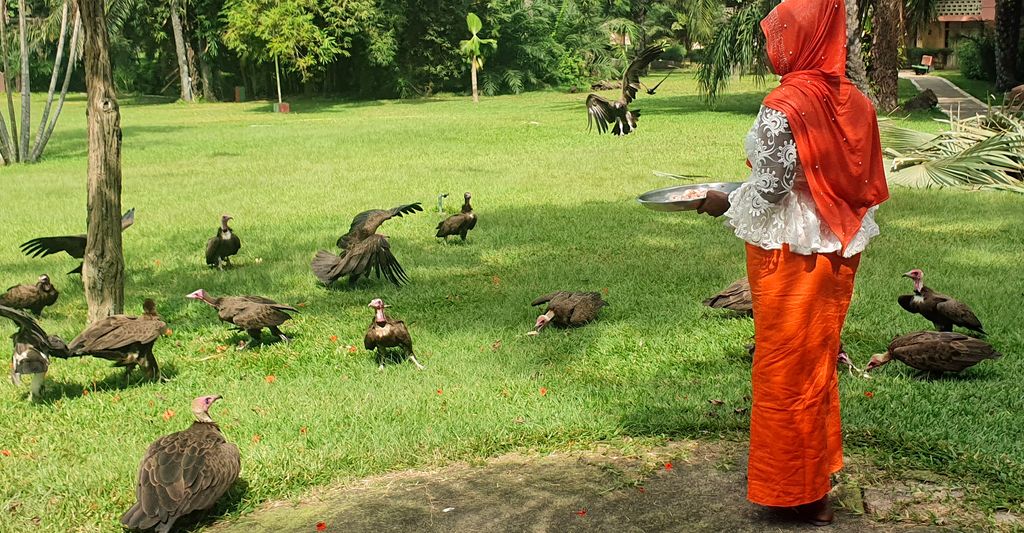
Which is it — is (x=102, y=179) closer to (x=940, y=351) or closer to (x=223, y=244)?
(x=223, y=244)

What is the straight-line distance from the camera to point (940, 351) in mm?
5895

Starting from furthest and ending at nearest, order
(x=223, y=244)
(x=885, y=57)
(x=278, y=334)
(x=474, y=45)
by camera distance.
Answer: (x=474, y=45) < (x=885, y=57) < (x=223, y=244) < (x=278, y=334)

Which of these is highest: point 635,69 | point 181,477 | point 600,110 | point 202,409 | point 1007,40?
point 1007,40

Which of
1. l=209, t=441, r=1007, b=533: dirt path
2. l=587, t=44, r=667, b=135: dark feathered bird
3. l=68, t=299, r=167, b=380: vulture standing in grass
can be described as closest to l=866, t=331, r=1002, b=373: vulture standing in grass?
l=209, t=441, r=1007, b=533: dirt path

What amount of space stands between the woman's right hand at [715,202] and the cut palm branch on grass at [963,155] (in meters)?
9.66

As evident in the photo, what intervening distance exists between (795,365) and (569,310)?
341 cm

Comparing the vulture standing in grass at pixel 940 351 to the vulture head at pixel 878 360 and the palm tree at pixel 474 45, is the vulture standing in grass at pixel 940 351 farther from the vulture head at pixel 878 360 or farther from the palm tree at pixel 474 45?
the palm tree at pixel 474 45

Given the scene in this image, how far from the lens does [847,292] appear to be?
4184 mm

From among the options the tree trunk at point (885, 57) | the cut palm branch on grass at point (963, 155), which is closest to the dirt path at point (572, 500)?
the cut palm branch on grass at point (963, 155)

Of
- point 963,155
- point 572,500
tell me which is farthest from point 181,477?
point 963,155

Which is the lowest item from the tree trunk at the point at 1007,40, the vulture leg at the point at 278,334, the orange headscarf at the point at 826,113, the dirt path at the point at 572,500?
the dirt path at the point at 572,500

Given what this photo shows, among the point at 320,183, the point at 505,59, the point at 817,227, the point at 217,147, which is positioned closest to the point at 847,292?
the point at 817,227

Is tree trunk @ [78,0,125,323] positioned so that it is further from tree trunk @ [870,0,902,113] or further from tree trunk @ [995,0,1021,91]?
tree trunk @ [995,0,1021,91]

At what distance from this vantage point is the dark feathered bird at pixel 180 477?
4.36 metres
